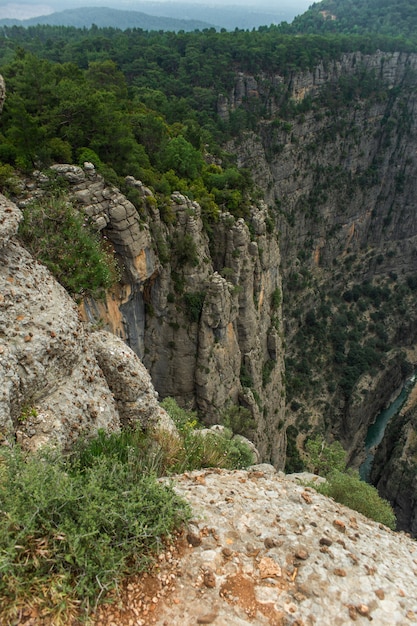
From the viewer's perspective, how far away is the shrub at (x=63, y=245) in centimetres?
1323

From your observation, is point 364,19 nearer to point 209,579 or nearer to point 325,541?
point 325,541

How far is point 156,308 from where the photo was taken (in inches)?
968

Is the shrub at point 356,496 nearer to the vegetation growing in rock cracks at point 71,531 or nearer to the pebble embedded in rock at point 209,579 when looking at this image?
the pebble embedded in rock at point 209,579

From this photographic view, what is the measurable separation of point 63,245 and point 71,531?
9929 millimetres

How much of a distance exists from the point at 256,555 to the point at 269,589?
0.61m

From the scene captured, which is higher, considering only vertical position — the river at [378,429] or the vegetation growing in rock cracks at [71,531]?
the vegetation growing in rock cracks at [71,531]

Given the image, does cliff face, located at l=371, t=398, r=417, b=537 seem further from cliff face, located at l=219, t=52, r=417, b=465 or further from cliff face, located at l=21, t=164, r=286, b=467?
cliff face, located at l=21, t=164, r=286, b=467

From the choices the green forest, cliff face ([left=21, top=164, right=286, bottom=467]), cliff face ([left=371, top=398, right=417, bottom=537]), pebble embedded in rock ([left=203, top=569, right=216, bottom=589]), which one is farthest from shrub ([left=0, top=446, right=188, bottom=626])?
cliff face ([left=371, top=398, right=417, bottom=537])

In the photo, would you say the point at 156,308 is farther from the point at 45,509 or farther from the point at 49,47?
the point at 49,47

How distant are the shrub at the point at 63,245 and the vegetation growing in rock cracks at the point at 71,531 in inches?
286

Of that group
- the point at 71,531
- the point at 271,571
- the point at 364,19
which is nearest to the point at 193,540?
the point at 271,571

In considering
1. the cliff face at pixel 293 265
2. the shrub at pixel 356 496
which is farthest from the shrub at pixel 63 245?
the shrub at pixel 356 496

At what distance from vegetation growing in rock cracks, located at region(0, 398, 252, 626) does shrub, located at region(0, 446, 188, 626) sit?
0.01 meters

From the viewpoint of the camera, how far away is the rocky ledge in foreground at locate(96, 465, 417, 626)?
6316mm
